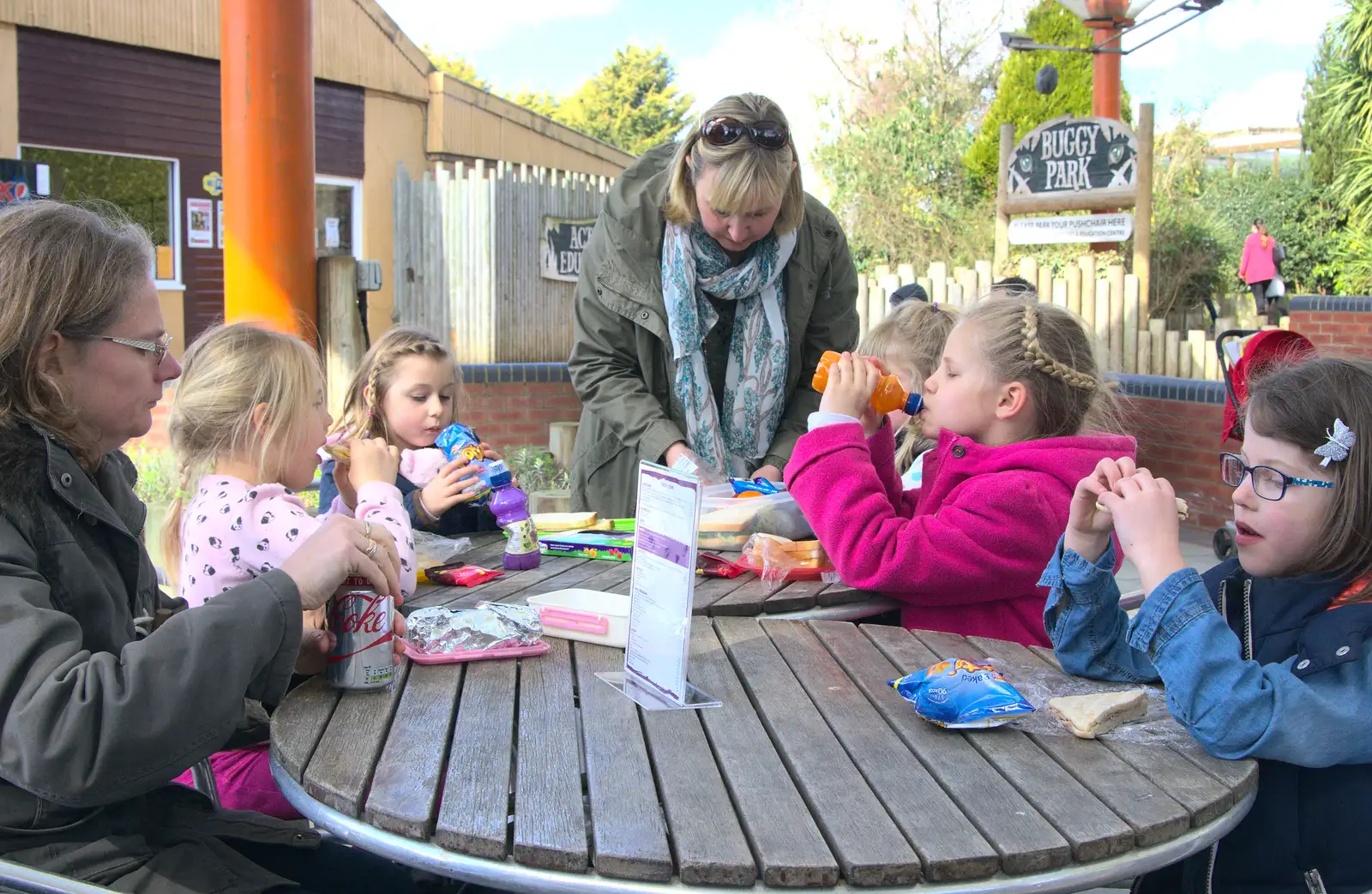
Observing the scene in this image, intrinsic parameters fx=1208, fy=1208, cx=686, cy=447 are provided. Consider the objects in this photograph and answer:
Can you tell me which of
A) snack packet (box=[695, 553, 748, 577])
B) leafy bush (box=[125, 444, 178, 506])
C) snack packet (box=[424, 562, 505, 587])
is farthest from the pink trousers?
leafy bush (box=[125, 444, 178, 506])

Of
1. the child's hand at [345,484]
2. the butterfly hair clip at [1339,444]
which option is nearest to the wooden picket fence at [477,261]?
the child's hand at [345,484]

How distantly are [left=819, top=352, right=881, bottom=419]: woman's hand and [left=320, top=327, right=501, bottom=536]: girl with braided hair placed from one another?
44.2 inches

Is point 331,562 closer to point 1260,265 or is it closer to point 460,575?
point 460,575

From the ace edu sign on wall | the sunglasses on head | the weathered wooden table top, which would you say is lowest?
the weathered wooden table top

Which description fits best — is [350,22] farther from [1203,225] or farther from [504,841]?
[504,841]

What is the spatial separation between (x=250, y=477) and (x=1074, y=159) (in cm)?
862

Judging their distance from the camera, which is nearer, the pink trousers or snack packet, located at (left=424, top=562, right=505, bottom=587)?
the pink trousers

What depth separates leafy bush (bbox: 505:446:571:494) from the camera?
314 inches

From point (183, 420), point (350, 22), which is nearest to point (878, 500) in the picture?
point (183, 420)

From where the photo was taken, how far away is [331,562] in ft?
6.21

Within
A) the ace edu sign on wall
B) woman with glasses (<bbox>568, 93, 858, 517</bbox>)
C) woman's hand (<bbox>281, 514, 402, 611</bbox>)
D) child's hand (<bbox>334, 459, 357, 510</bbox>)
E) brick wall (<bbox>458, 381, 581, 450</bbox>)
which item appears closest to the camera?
woman's hand (<bbox>281, 514, 402, 611</bbox>)

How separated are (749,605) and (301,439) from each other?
3.31 ft

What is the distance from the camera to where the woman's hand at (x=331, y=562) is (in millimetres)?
1866

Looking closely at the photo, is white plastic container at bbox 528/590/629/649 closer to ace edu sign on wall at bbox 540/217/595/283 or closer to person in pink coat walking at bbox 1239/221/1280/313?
ace edu sign on wall at bbox 540/217/595/283
